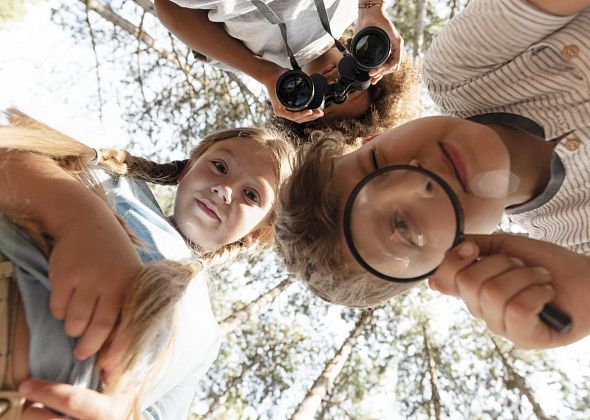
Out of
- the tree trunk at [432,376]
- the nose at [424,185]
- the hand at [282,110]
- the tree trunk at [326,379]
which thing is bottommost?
the tree trunk at [432,376]

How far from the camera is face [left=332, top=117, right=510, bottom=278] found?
1080 mm

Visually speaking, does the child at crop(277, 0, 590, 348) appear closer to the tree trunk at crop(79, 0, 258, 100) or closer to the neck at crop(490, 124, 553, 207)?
the neck at crop(490, 124, 553, 207)

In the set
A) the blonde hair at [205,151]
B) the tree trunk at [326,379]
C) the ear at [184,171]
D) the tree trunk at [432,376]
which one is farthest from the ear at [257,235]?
the tree trunk at [432,376]

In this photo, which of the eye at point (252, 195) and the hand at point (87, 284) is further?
the eye at point (252, 195)

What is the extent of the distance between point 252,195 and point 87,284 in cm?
161

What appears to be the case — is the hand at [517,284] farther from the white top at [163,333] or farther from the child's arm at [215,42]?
Result: the child's arm at [215,42]

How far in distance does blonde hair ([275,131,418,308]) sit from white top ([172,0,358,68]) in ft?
2.91

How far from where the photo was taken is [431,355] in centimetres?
594

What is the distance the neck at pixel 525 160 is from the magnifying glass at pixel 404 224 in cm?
20

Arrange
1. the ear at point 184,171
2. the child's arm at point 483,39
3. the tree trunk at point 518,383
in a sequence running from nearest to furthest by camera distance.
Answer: the child's arm at point 483,39
the ear at point 184,171
the tree trunk at point 518,383

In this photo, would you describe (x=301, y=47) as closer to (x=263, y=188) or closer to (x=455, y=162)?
(x=263, y=188)

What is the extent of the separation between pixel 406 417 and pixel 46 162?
5425mm

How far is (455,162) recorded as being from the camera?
1.17 m

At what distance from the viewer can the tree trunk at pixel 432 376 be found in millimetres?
5391
